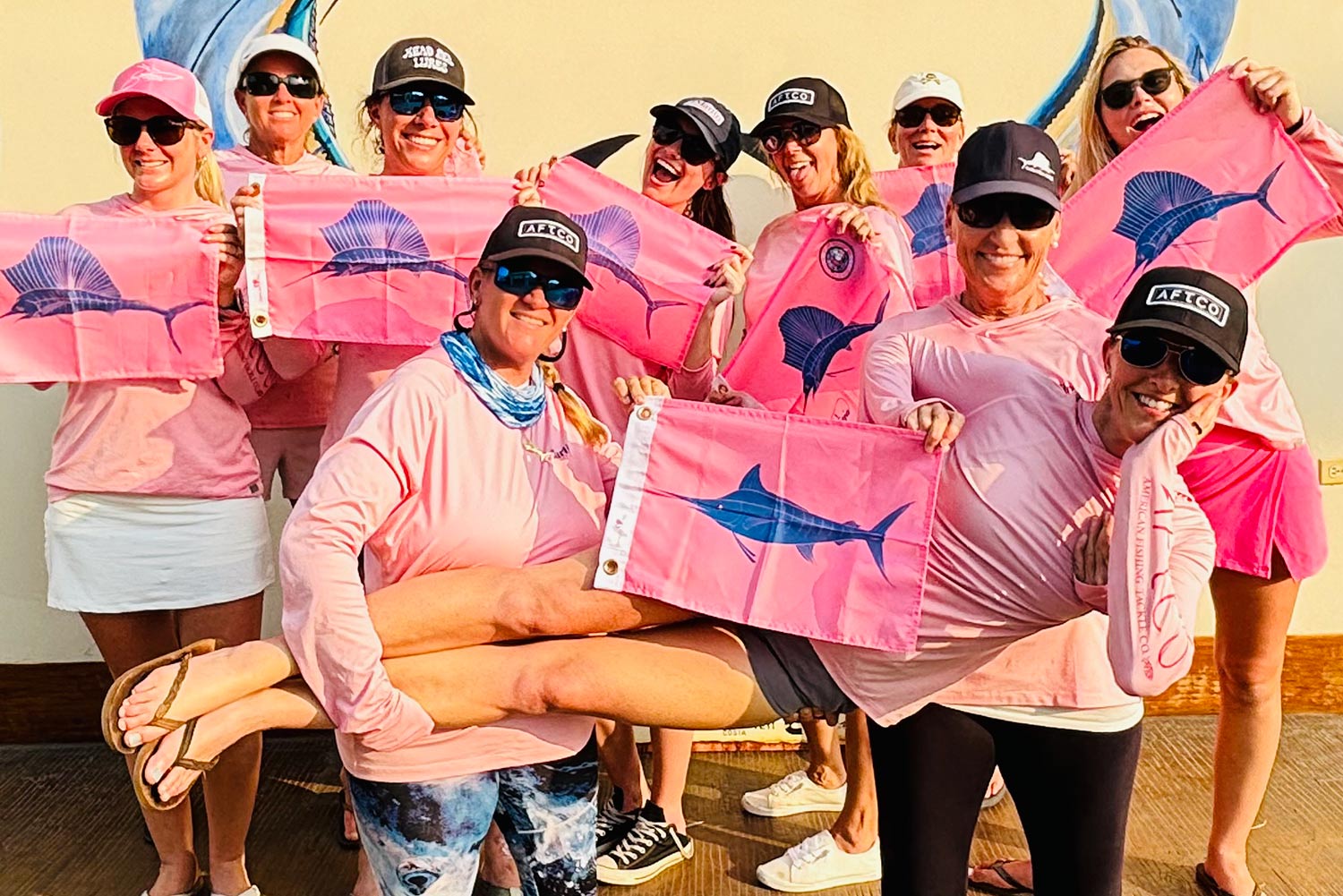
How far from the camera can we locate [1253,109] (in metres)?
3.18

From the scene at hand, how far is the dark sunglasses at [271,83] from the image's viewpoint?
3.50 meters

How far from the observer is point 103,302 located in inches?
126

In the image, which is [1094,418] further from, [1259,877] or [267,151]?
[267,151]

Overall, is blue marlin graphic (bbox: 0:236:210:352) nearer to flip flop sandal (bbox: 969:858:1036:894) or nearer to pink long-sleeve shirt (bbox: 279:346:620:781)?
pink long-sleeve shirt (bbox: 279:346:620:781)

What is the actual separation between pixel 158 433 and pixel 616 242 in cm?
155

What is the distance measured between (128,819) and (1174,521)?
393 cm

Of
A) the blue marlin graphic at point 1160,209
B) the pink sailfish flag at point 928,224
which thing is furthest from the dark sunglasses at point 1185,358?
the pink sailfish flag at point 928,224

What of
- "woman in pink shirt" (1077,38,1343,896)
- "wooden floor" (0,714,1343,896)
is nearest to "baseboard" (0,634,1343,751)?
"wooden floor" (0,714,1343,896)

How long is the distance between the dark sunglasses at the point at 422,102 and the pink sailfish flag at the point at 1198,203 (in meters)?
1.98

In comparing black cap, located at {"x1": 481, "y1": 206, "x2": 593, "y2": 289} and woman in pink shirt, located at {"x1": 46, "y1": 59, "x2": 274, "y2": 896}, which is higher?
black cap, located at {"x1": 481, "y1": 206, "x2": 593, "y2": 289}

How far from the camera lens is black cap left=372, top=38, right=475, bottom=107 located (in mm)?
3293

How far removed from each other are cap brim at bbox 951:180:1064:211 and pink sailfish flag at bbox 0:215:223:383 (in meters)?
2.24

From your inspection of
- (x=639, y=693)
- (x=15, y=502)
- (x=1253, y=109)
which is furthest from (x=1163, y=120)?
(x=15, y=502)

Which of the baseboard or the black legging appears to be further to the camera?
the baseboard
